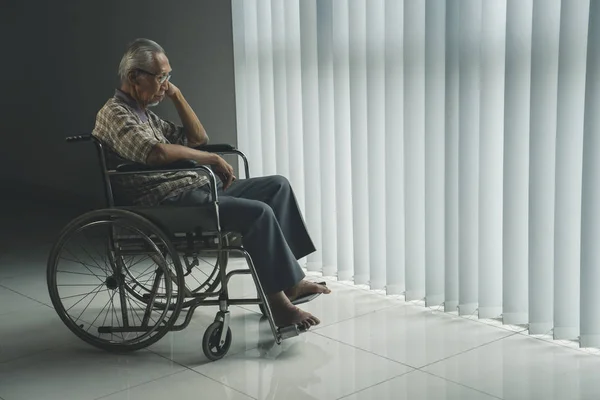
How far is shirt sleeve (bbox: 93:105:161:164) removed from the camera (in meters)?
2.68

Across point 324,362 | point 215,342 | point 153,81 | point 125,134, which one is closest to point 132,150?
point 125,134

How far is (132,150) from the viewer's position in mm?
2693

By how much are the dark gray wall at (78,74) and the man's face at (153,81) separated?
1.25 metres

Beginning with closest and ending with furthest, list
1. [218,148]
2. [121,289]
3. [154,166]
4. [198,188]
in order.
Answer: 1. [154,166]
2. [121,289]
3. [198,188]
4. [218,148]

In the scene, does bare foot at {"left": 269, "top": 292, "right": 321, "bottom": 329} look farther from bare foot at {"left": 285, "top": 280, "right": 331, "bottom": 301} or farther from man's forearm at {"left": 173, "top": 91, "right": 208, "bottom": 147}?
man's forearm at {"left": 173, "top": 91, "right": 208, "bottom": 147}

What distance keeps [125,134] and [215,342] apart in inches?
28.7

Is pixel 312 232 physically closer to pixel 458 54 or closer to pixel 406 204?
pixel 406 204

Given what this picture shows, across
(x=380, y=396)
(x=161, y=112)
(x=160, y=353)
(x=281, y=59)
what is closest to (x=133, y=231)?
(x=160, y=353)

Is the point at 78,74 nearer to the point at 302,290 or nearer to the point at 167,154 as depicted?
the point at 167,154

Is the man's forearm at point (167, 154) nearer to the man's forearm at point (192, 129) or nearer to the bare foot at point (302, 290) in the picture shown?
the man's forearm at point (192, 129)

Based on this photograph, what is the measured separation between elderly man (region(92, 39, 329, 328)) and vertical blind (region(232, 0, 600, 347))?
45 centimetres

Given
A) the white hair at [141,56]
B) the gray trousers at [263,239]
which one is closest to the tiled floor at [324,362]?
the gray trousers at [263,239]

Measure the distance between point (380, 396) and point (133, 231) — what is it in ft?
3.11

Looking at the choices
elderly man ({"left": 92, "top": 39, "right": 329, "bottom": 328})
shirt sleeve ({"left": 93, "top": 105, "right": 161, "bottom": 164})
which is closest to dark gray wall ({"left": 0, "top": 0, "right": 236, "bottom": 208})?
elderly man ({"left": 92, "top": 39, "right": 329, "bottom": 328})
